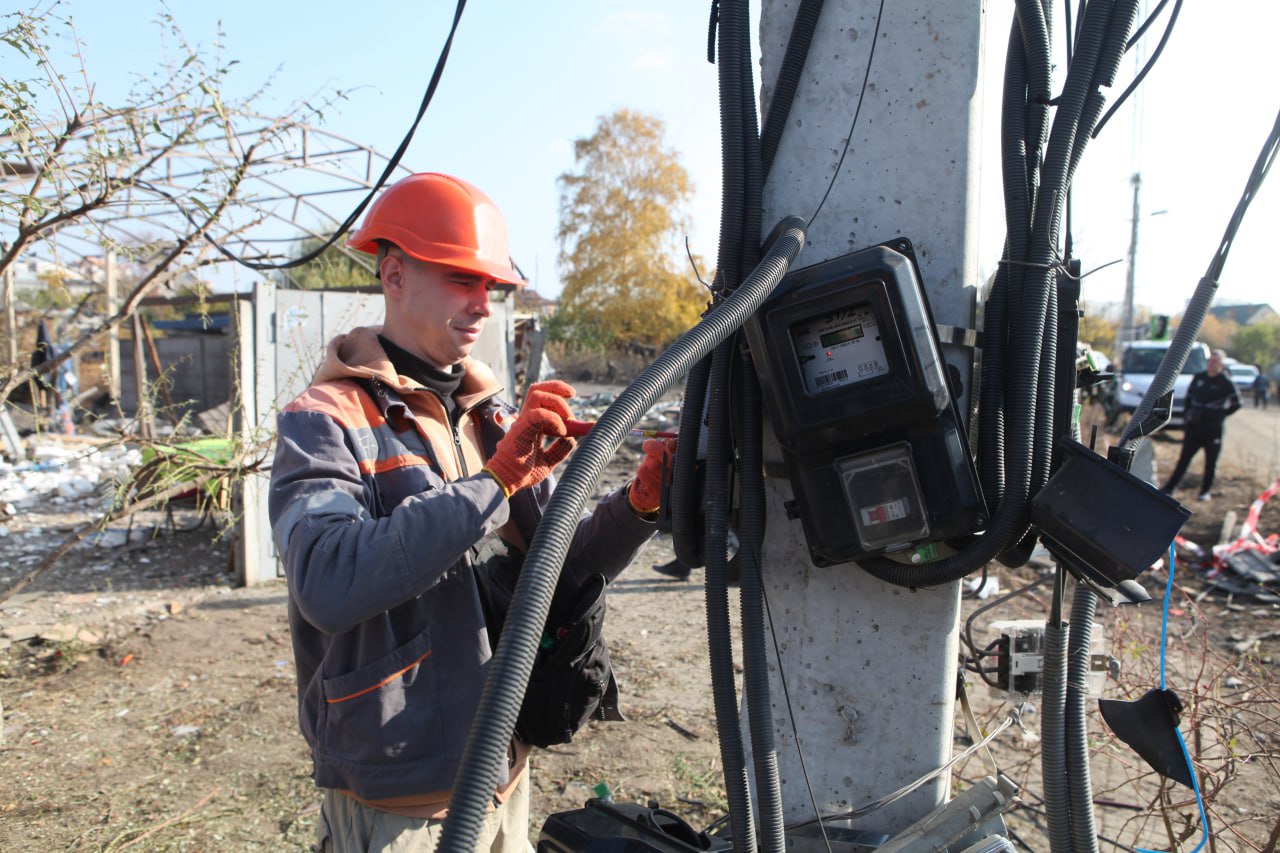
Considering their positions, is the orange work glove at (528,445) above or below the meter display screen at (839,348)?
below

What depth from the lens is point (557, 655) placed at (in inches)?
69.4

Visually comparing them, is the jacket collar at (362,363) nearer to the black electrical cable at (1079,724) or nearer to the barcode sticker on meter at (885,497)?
the barcode sticker on meter at (885,497)

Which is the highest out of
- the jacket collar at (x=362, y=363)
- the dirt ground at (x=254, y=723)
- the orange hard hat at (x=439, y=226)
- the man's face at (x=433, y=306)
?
the orange hard hat at (x=439, y=226)

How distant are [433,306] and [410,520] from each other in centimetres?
54

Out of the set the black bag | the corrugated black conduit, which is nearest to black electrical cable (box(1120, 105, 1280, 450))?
the corrugated black conduit

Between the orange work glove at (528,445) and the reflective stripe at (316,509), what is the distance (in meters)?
0.24

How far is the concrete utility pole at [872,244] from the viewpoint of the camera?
1.33 metres

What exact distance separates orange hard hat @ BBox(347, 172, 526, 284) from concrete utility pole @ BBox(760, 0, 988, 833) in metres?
0.63

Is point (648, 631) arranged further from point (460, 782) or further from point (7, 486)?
point (7, 486)

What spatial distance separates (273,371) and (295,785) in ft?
12.0

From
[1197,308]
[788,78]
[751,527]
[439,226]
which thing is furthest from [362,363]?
[1197,308]

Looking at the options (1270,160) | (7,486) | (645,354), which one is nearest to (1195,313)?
(1270,160)

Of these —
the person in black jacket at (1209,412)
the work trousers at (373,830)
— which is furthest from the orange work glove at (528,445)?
the person in black jacket at (1209,412)

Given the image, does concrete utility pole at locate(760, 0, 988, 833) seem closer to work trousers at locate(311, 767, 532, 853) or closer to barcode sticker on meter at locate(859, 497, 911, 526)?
barcode sticker on meter at locate(859, 497, 911, 526)
